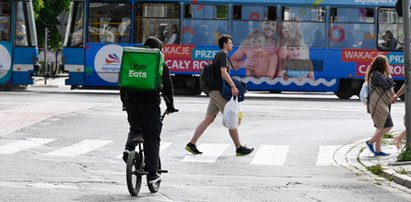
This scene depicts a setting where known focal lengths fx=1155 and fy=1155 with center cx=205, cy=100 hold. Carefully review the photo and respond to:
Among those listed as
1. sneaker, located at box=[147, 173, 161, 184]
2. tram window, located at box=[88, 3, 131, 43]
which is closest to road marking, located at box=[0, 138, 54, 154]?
sneaker, located at box=[147, 173, 161, 184]

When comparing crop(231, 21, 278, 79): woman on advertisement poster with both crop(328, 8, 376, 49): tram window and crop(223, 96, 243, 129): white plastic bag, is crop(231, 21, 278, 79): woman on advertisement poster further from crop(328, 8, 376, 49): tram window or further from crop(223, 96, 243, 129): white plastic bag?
crop(223, 96, 243, 129): white plastic bag

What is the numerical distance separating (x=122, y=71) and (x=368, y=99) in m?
6.38

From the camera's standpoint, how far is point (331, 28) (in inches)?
1315

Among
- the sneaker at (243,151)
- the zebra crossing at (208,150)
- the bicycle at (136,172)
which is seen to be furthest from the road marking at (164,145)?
the bicycle at (136,172)

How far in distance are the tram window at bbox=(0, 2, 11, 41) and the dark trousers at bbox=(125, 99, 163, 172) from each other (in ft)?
77.0

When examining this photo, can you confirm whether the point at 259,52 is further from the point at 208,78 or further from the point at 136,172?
the point at 136,172

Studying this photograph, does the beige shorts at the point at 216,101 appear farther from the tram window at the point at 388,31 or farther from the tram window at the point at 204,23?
the tram window at the point at 388,31

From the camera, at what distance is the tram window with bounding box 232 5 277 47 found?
33312 millimetres

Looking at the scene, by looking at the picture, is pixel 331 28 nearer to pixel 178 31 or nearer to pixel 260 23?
pixel 260 23

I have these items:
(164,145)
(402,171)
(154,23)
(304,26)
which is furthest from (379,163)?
(154,23)

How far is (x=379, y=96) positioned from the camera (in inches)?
651

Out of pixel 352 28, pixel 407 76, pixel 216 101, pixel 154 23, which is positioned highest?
pixel 154 23

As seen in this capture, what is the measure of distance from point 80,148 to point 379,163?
447 cm

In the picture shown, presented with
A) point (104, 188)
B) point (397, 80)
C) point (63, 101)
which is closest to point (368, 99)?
point (104, 188)
